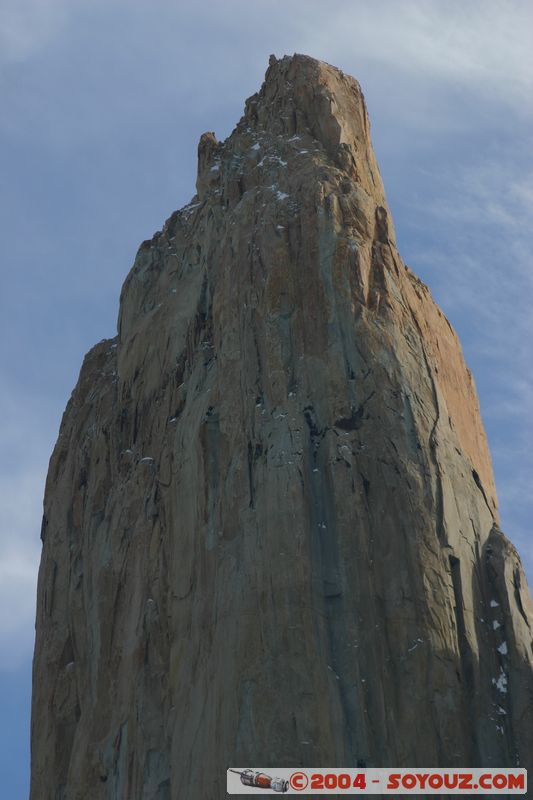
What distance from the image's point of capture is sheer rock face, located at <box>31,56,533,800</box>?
62938mm

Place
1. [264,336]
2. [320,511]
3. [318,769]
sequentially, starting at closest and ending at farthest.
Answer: [318,769], [320,511], [264,336]

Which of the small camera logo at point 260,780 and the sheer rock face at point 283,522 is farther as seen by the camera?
the sheer rock face at point 283,522

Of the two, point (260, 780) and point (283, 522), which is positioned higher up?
point (283, 522)

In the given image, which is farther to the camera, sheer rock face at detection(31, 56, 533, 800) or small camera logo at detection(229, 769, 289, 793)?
sheer rock face at detection(31, 56, 533, 800)

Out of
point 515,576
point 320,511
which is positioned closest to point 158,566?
point 320,511

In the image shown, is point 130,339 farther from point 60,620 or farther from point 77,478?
point 60,620

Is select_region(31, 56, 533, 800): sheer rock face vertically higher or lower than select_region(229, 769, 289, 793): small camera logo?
higher

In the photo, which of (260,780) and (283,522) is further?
(283,522)

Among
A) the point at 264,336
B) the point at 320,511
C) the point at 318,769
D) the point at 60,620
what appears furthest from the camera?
the point at 60,620

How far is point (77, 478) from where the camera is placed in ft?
275

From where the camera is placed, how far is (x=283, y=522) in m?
65.2

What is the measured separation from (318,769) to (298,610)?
222 inches

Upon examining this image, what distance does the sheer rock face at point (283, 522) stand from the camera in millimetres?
62938

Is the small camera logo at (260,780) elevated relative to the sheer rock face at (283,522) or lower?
lower
